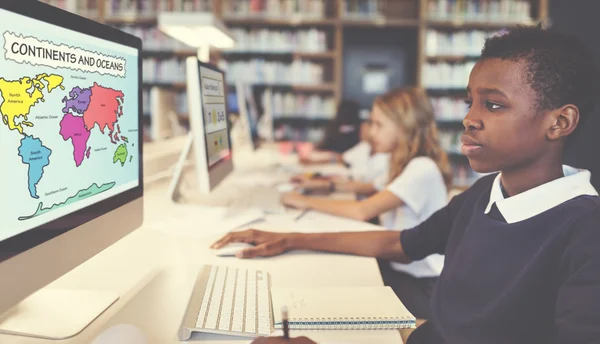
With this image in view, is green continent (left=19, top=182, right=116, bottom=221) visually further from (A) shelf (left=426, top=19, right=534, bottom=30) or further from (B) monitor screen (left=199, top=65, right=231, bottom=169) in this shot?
(A) shelf (left=426, top=19, right=534, bottom=30)

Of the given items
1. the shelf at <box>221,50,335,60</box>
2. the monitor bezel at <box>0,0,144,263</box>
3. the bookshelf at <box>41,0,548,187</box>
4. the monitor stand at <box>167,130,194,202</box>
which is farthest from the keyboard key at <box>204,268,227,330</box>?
the shelf at <box>221,50,335,60</box>

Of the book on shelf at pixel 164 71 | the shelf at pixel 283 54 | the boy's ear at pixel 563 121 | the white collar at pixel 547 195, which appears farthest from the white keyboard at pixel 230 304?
the book on shelf at pixel 164 71

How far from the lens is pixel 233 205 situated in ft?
6.08

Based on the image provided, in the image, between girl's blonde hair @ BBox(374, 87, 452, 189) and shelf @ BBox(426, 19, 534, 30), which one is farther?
shelf @ BBox(426, 19, 534, 30)

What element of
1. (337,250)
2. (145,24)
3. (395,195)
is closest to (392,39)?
(145,24)

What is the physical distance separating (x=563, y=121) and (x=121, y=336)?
744 mm

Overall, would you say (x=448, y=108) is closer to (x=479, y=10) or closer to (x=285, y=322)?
(x=479, y=10)

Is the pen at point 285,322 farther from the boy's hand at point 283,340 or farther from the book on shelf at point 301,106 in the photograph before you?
the book on shelf at point 301,106

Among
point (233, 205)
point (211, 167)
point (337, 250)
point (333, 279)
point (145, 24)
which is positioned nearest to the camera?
Result: point (333, 279)

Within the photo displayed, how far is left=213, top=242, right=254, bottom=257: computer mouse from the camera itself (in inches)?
49.3

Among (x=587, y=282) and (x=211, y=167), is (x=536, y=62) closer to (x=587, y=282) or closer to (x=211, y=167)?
(x=587, y=282)

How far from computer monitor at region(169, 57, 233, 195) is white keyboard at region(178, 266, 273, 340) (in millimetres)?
566

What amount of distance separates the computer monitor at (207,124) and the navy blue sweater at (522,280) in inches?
30.4

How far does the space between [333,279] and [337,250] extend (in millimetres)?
198
